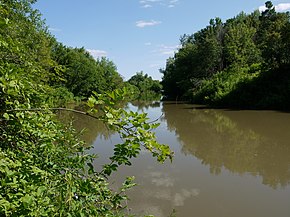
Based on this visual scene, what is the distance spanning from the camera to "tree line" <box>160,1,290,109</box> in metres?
22.7

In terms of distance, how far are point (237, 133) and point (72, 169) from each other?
11.9 metres

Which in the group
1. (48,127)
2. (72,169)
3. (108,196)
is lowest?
(108,196)

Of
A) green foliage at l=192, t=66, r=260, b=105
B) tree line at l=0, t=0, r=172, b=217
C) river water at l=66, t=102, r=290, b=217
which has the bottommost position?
river water at l=66, t=102, r=290, b=217

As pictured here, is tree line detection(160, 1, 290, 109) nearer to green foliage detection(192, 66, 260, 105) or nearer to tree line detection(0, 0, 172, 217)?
green foliage detection(192, 66, 260, 105)

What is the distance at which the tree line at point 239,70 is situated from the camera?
2269 cm

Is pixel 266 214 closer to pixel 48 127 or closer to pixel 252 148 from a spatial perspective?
pixel 48 127

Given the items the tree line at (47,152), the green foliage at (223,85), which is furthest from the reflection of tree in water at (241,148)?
the green foliage at (223,85)

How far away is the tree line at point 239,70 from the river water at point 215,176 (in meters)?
11.6

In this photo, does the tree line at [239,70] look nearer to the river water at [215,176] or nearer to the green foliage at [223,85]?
the green foliage at [223,85]

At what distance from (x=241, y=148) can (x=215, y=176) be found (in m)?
3.41

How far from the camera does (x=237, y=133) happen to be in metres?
13.1

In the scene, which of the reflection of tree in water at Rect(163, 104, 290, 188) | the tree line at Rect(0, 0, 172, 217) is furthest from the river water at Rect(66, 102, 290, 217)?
the tree line at Rect(0, 0, 172, 217)

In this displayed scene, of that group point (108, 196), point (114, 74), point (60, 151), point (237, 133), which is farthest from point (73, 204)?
point (114, 74)

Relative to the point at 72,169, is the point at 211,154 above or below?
below
